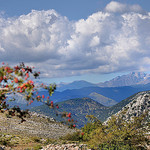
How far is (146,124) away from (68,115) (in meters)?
24.1

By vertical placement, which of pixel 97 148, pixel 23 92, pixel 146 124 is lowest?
pixel 97 148

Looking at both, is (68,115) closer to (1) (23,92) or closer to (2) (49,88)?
(2) (49,88)

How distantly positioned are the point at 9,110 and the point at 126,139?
70.3ft

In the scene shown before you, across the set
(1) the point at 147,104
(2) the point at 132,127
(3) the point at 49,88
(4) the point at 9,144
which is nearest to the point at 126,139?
(2) the point at 132,127

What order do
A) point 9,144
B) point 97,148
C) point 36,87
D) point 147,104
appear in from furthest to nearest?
point 147,104 < point 9,144 < point 97,148 < point 36,87

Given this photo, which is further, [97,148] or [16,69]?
[97,148]

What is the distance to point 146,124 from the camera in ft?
97.2

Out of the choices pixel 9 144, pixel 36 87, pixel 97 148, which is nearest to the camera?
pixel 36 87

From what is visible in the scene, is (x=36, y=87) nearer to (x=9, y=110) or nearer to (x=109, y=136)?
(x=9, y=110)

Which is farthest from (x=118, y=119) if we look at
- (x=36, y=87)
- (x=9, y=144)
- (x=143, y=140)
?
(x=36, y=87)

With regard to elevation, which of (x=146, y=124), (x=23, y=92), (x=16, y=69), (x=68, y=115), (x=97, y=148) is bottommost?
(x=97, y=148)

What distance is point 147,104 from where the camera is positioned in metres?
114

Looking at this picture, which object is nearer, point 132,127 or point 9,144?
point 132,127

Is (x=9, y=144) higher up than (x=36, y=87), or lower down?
lower down
